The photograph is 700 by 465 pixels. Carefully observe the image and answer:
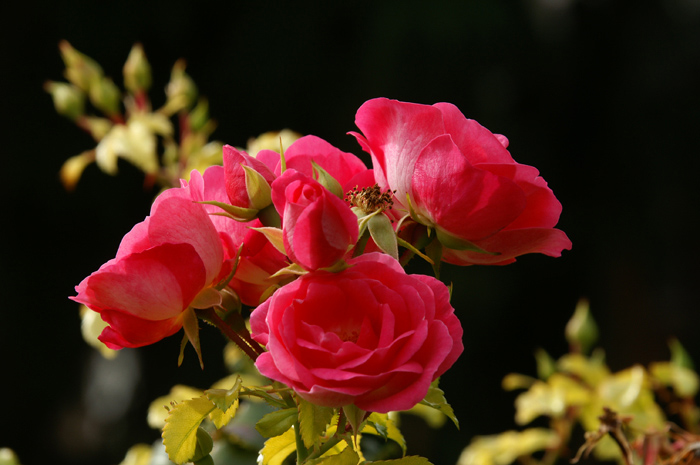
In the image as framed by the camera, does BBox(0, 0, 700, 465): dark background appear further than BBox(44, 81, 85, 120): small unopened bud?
Yes

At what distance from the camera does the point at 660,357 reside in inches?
73.5

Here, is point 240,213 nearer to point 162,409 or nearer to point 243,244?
point 243,244

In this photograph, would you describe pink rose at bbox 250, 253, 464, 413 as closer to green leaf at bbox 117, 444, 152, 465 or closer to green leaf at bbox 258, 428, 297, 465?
green leaf at bbox 258, 428, 297, 465

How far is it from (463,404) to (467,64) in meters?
Result: 0.94

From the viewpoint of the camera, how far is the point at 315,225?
24cm

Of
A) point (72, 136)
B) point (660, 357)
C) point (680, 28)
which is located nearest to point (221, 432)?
point (72, 136)

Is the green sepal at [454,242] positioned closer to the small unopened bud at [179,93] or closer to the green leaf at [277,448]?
the green leaf at [277,448]

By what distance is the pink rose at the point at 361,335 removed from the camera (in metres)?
0.23

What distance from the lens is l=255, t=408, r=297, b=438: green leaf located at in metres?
0.27

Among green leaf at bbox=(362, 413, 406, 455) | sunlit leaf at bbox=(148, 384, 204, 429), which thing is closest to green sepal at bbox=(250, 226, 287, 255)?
green leaf at bbox=(362, 413, 406, 455)

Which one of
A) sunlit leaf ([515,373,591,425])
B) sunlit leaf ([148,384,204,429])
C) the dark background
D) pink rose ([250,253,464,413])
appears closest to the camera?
pink rose ([250,253,464,413])

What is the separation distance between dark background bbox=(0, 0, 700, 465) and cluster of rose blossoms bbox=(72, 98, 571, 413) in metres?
1.35

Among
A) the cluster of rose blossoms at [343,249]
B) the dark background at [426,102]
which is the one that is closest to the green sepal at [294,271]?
the cluster of rose blossoms at [343,249]

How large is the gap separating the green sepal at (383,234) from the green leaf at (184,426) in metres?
0.11
